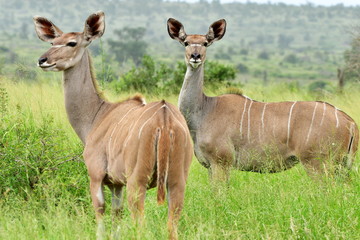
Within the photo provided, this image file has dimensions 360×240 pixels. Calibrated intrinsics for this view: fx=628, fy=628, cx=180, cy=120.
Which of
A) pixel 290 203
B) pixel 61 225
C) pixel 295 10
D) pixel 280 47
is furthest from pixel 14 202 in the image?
pixel 295 10

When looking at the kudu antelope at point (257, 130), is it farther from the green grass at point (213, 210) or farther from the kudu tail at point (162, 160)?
the kudu tail at point (162, 160)

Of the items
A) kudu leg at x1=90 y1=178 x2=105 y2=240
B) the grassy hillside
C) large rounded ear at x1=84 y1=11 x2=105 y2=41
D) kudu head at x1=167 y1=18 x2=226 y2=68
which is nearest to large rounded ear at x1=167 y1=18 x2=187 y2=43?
kudu head at x1=167 y1=18 x2=226 y2=68

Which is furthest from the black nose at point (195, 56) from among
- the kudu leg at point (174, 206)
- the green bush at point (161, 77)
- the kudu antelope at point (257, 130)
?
the green bush at point (161, 77)

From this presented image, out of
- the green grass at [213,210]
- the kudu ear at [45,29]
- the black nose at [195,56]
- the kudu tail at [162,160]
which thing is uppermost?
the kudu ear at [45,29]

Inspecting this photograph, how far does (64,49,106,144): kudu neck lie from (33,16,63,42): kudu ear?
14.5 inches

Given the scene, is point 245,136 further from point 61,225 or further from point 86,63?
point 61,225

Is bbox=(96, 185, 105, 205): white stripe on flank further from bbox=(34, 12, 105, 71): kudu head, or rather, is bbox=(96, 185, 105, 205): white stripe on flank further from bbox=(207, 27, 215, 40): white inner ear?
bbox=(207, 27, 215, 40): white inner ear

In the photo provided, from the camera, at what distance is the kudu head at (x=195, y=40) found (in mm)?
5797

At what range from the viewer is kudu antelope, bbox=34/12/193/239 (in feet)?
11.7

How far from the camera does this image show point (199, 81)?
239 inches

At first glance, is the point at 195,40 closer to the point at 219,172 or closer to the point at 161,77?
the point at 219,172

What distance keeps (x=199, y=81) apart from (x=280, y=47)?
99.5 metres

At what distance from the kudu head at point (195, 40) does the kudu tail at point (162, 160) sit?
234cm

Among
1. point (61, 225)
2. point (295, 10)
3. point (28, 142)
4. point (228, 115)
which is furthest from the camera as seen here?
point (295, 10)
